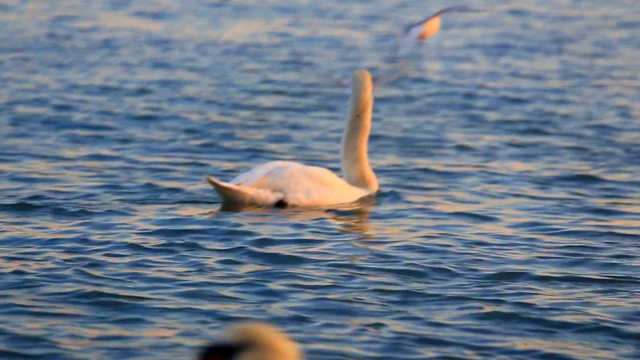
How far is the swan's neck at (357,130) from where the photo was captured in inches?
453

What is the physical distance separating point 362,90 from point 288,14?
39.2ft

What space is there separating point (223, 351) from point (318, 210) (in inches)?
269

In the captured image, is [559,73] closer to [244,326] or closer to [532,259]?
[532,259]

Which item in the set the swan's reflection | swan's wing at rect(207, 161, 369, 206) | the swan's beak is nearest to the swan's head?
the swan's beak

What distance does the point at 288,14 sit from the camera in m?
23.3

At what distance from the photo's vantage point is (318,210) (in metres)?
10.7

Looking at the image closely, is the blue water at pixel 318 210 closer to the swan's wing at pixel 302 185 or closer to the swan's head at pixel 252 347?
the swan's wing at pixel 302 185

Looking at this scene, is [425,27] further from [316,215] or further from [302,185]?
[316,215]

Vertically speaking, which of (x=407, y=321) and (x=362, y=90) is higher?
(x=362, y=90)

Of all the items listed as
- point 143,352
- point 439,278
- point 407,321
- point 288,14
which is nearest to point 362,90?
point 439,278

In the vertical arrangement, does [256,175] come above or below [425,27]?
below

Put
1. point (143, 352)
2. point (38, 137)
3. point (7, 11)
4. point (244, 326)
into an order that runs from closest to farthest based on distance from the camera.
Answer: point (244, 326)
point (143, 352)
point (38, 137)
point (7, 11)

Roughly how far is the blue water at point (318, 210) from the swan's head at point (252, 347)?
8.90ft

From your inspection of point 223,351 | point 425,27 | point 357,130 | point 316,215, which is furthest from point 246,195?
point 223,351
